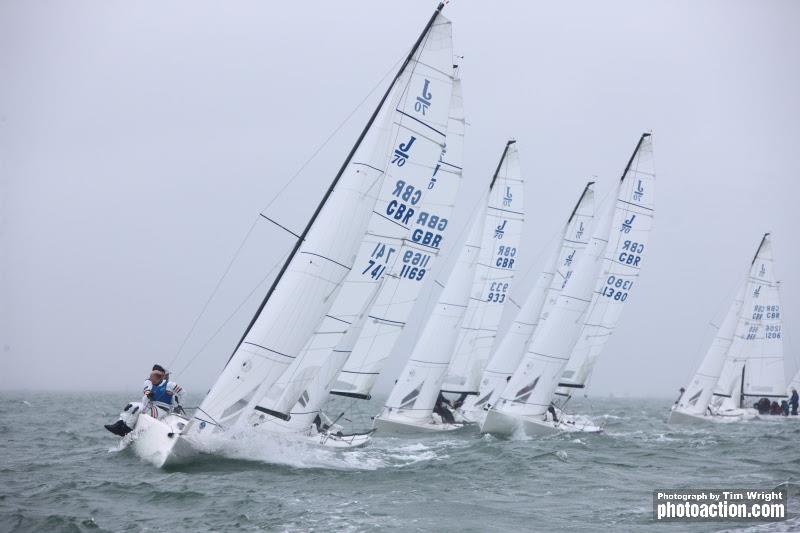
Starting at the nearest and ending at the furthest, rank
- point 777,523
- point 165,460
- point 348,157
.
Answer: point 777,523, point 165,460, point 348,157

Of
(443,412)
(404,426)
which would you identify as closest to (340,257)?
(404,426)

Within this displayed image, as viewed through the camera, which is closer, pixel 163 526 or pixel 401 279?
pixel 163 526

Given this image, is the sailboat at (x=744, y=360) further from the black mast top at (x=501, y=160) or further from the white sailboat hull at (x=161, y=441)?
the white sailboat hull at (x=161, y=441)

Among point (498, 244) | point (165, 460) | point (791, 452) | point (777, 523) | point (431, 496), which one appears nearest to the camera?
point (777, 523)

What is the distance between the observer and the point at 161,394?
1549 centimetres

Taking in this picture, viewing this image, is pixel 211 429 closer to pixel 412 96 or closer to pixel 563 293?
pixel 412 96

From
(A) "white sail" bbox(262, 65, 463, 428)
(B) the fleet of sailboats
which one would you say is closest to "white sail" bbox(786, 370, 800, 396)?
(B) the fleet of sailboats

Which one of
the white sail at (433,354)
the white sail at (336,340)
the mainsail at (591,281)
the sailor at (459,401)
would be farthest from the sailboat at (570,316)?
the white sail at (336,340)

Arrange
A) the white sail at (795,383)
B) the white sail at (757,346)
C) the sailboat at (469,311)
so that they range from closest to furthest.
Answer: the sailboat at (469,311) < the white sail at (757,346) < the white sail at (795,383)

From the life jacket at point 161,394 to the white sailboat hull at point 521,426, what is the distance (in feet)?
30.1

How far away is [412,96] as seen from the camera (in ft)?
54.0

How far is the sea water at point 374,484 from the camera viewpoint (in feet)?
34.8

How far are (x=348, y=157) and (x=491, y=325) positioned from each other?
13.1m

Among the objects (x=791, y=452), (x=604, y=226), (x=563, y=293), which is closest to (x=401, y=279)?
(x=563, y=293)
